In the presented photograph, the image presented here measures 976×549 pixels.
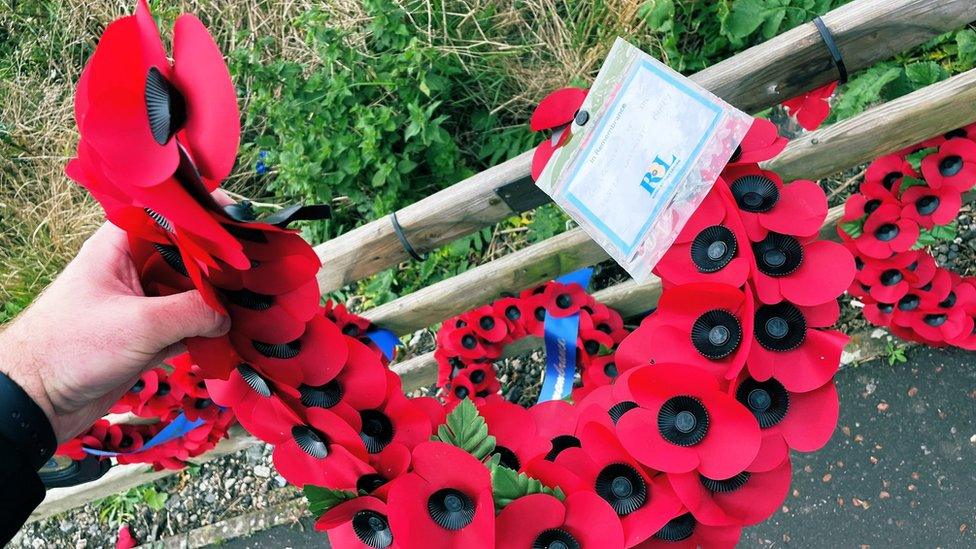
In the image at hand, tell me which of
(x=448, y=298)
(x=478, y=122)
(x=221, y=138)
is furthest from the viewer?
(x=478, y=122)

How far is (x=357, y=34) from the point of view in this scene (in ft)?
11.7

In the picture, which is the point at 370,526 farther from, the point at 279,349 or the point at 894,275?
the point at 894,275

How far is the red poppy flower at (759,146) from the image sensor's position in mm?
1248

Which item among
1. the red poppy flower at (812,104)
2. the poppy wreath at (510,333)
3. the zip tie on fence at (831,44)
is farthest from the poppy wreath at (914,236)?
the poppy wreath at (510,333)

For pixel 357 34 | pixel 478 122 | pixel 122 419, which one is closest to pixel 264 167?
pixel 357 34

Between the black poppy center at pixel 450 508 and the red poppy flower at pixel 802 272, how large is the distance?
23.6 inches

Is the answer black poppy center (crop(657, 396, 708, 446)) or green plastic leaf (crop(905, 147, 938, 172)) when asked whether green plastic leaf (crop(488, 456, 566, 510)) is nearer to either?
black poppy center (crop(657, 396, 708, 446))

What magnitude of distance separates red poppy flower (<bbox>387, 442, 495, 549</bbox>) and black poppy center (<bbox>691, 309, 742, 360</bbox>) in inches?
16.6

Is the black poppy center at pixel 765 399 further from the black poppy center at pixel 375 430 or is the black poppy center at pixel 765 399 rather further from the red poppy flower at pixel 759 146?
the black poppy center at pixel 375 430

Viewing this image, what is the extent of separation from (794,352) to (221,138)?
3.09ft

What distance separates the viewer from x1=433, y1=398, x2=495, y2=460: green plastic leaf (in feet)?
3.84

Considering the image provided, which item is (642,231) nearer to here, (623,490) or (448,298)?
(623,490)

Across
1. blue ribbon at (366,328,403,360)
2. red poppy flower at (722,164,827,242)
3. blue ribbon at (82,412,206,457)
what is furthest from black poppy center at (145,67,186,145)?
blue ribbon at (82,412,206,457)

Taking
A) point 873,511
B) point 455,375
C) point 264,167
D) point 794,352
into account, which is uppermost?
point 794,352
